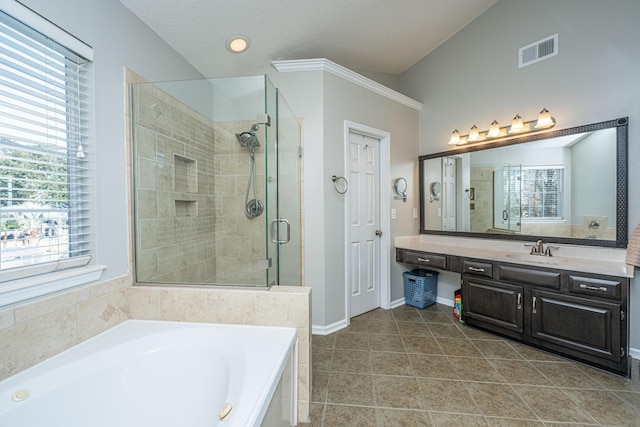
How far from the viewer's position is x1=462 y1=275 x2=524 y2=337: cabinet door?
2230mm

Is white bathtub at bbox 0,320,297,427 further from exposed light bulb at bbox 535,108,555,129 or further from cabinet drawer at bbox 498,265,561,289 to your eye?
exposed light bulb at bbox 535,108,555,129

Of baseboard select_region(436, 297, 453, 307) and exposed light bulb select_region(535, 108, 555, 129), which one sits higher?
exposed light bulb select_region(535, 108, 555, 129)

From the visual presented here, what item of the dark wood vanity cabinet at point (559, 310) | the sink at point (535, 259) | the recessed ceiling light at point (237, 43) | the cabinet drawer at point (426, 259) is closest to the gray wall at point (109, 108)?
the recessed ceiling light at point (237, 43)

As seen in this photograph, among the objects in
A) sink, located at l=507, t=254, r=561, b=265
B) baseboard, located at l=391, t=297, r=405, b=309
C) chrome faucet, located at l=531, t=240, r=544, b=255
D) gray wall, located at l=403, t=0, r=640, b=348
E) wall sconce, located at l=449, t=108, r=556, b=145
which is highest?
gray wall, located at l=403, t=0, r=640, b=348

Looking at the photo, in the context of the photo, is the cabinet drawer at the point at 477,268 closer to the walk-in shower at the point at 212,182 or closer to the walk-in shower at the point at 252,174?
the walk-in shower at the point at 212,182

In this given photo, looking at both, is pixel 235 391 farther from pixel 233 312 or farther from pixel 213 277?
pixel 213 277

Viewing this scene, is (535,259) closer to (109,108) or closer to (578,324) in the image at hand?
(578,324)

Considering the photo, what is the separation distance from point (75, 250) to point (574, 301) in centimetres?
326

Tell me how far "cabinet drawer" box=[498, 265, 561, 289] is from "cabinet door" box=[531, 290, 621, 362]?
80mm

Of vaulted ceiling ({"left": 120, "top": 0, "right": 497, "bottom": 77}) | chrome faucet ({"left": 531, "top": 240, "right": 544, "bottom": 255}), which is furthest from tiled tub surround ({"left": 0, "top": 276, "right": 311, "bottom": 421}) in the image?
chrome faucet ({"left": 531, "top": 240, "right": 544, "bottom": 255})

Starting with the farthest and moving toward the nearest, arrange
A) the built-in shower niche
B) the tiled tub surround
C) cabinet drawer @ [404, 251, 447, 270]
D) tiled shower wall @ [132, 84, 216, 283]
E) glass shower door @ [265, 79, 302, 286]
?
cabinet drawer @ [404, 251, 447, 270], the built-in shower niche, glass shower door @ [265, 79, 302, 286], tiled shower wall @ [132, 84, 216, 283], the tiled tub surround

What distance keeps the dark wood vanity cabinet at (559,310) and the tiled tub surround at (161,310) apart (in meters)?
1.91

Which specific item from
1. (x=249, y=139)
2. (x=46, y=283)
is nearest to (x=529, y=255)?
(x=249, y=139)

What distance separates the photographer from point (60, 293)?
1179 millimetres
